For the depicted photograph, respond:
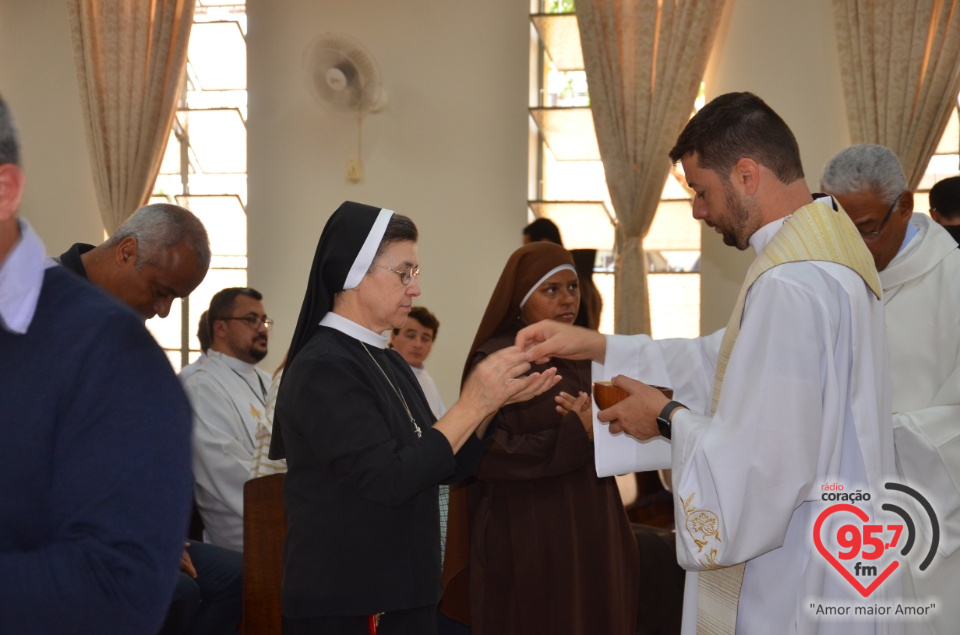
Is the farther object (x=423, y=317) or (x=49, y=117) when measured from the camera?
(x=49, y=117)

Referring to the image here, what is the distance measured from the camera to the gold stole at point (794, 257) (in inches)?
92.7

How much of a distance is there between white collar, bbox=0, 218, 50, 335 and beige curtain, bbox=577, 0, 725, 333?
6.30m

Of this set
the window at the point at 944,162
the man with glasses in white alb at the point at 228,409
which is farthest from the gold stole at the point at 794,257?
the window at the point at 944,162

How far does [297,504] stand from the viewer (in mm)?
2543

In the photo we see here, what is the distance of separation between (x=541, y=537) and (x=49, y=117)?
24.1 feet

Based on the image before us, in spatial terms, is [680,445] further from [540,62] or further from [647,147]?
[540,62]

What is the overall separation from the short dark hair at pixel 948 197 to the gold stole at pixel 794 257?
2197mm

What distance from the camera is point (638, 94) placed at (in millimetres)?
7375

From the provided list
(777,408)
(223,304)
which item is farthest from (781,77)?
(777,408)

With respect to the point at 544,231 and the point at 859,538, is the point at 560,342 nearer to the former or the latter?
the point at 859,538

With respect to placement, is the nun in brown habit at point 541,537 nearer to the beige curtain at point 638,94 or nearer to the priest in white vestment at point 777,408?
the priest in white vestment at point 777,408

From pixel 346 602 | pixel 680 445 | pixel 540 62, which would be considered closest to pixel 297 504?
pixel 346 602

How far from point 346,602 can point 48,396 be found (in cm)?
138

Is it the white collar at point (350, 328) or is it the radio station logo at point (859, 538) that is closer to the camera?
the radio station logo at point (859, 538)
